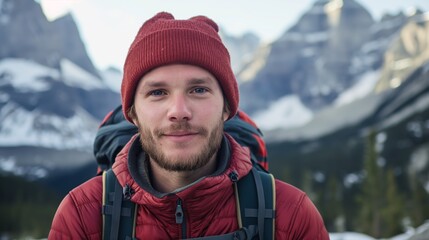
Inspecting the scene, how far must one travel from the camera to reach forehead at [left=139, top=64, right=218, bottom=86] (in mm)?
2633

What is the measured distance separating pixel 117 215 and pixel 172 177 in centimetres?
42

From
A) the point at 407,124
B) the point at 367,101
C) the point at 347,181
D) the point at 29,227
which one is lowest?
the point at 29,227

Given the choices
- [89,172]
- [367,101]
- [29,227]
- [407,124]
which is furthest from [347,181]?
[89,172]

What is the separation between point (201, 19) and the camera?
10.4ft

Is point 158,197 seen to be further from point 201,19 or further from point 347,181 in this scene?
point 347,181

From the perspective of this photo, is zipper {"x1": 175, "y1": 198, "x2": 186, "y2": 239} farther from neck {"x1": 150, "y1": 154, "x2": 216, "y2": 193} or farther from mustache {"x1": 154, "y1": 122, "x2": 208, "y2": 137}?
mustache {"x1": 154, "y1": 122, "x2": 208, "y2": 137}

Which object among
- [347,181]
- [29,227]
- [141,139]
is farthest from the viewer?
[347,181]

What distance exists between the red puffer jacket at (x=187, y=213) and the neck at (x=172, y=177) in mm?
177

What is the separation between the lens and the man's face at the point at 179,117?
2549 millimetres

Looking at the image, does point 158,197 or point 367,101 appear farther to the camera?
point 367,101

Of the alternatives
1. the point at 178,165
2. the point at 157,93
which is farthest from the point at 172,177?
the point at 157,93

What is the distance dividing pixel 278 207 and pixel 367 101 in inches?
8197

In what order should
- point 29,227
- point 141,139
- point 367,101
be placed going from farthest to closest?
point 367,101 → point 29,227 → point 141,139

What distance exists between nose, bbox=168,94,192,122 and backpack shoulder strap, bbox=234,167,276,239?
55 centimetres
